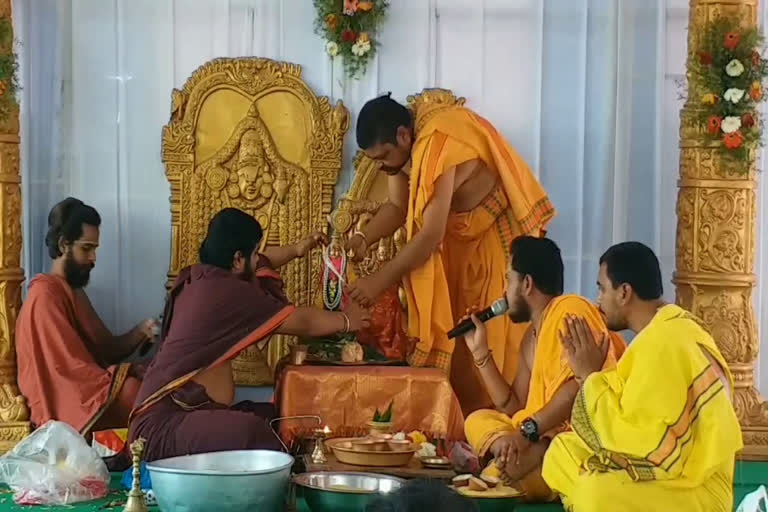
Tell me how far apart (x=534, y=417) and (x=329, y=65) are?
2.39 m

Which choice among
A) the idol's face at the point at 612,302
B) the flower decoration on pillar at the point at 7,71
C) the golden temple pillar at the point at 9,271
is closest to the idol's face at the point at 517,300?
the idol's face at the point at 612,302

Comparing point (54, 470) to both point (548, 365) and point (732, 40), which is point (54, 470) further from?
point (732, 40)

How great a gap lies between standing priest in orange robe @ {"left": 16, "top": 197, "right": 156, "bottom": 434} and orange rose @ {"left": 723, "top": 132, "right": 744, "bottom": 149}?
2.89 m

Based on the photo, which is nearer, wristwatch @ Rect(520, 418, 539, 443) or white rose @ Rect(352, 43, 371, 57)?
wristwatch @ Rect(520, 418, 539, 443)

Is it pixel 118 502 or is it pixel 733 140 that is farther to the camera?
pixel 733 140

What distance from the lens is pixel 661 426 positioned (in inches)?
121

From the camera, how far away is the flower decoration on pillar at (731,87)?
4.88 m

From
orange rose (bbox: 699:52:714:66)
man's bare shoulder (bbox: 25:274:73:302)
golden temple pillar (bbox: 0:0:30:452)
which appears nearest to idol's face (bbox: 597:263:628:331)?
orange rose (bbox: 699:52:714:66)

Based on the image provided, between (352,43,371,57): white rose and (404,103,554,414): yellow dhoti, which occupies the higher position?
(352,43,371,57): white rose

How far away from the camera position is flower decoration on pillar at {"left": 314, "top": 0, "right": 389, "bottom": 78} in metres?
5.29

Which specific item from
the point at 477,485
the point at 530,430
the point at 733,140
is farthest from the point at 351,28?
the point at 477,485

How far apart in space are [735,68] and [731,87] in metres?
0.09

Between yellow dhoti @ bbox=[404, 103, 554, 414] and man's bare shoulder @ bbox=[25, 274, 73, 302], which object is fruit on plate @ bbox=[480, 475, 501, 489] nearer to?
yellow dhoti @ bbox=[404, 103, 554, 414]

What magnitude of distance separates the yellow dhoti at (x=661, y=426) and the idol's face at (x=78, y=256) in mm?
2663
